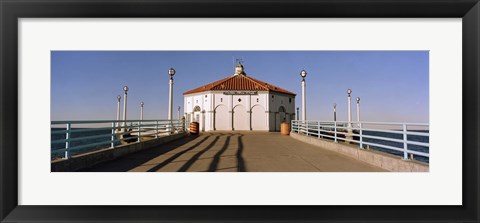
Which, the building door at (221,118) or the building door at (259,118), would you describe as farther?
the building door at (259,118)

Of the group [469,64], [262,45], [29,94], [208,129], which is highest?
[262,45]

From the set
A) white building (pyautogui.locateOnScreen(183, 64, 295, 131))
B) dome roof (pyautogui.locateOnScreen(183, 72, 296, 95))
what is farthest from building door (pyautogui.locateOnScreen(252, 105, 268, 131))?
dome roof (pyautogui.locateOnScreen(183, 72, 296, 95))

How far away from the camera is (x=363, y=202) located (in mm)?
3068

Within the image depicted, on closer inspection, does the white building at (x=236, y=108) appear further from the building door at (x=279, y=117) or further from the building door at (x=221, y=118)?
the building door at (x=279, y=117)

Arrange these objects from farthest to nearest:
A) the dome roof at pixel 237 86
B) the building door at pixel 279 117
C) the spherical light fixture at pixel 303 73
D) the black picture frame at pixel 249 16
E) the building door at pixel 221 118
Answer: the building door at pixel 279 117 < the dome roof at pixel 237 86 < the building door at pixel 221 118 < the spherical light fixture at pixel 303 73 < the black picture frame at pixel 249 16

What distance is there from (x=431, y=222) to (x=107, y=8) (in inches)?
177

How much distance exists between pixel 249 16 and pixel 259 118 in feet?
70.9

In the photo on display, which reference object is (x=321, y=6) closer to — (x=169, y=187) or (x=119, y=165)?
(x=169, y=187)

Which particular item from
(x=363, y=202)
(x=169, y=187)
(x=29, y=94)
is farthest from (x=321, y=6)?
(x=29, y=94)

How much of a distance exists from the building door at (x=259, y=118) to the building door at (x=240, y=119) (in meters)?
0.61

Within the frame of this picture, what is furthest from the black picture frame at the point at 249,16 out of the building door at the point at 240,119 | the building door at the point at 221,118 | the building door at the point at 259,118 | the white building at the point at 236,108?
the building door at the point at 259,118

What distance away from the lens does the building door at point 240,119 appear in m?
24.2

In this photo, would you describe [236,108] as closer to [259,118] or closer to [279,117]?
[259,118]

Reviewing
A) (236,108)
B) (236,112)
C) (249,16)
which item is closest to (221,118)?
(236,112)
